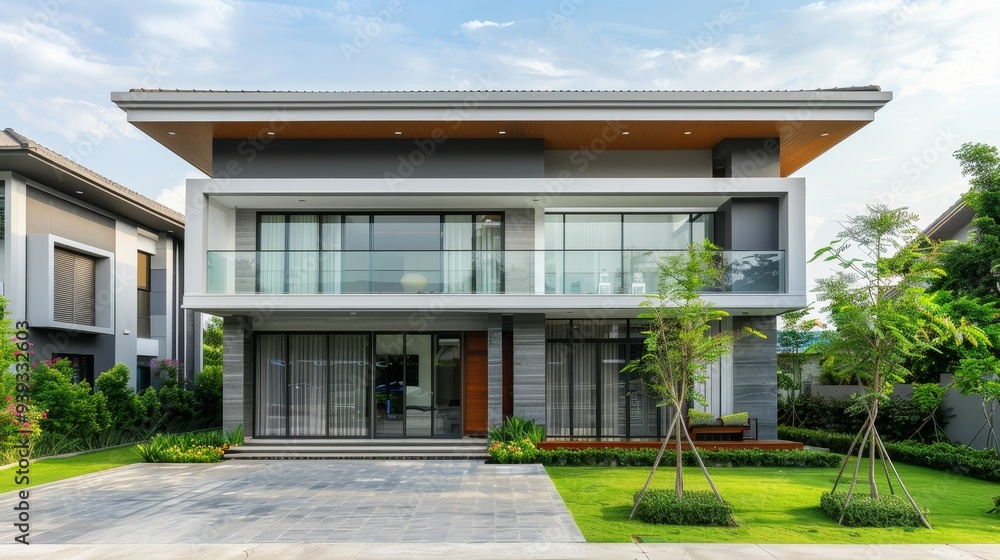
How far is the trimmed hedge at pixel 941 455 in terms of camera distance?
14.2 meters

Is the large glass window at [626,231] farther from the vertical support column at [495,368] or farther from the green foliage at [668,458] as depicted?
the green foliage at [668,458]

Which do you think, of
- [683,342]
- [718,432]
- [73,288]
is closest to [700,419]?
[718,432]

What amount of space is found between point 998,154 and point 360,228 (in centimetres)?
1506

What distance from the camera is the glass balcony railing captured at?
16688mm

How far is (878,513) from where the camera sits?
10.0 metres

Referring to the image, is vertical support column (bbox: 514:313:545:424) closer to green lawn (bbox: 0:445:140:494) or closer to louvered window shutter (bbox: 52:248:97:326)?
green lawn (bbox: 0:445:140:494)

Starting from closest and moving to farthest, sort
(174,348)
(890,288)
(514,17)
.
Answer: (890,288), (514,17), (174,348)

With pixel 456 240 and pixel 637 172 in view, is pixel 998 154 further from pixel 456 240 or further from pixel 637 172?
pixel 456 240

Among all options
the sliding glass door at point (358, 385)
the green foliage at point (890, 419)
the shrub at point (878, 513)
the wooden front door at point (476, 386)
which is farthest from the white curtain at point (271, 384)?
the green foliage at point (890, 419)

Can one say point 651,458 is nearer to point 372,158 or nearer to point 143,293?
point 372,158

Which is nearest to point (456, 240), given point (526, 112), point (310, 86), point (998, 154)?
point (526, 112)

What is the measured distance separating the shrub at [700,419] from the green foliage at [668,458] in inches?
55.4

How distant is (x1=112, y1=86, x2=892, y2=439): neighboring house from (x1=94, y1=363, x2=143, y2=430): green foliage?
3.76 m

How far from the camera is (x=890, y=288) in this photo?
1080 cm
